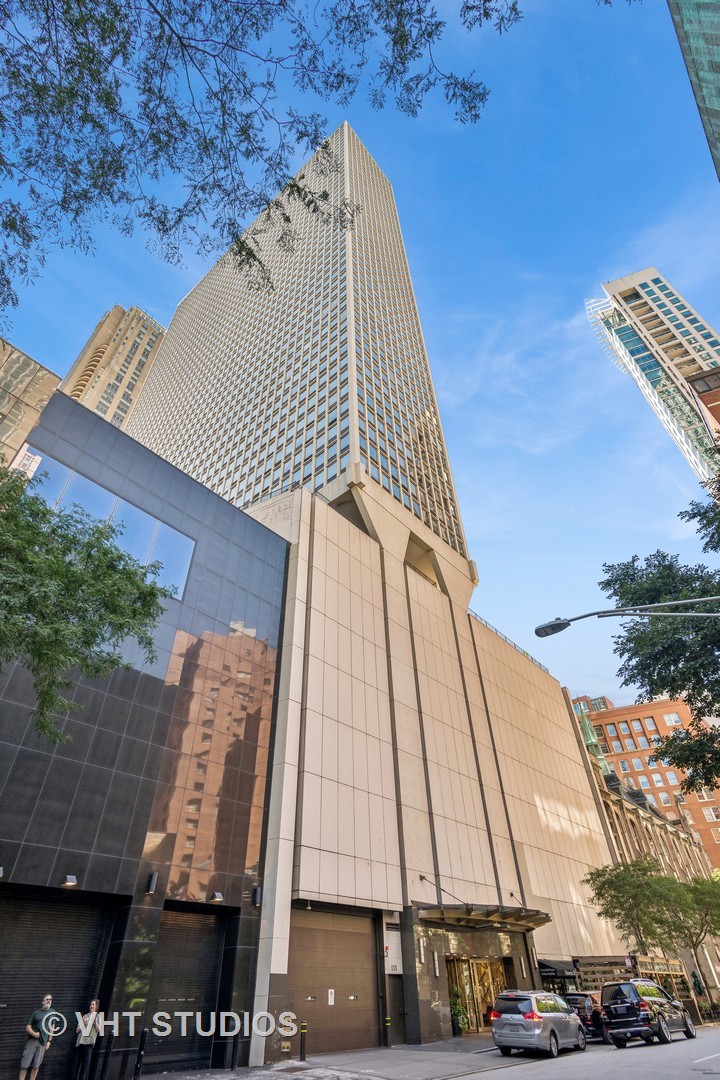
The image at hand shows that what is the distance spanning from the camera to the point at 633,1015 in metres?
20.0

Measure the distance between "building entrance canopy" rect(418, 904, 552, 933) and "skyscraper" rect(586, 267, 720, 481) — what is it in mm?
97038

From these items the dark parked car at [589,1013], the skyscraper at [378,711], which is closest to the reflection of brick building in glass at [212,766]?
the skyscraper at [378,711]

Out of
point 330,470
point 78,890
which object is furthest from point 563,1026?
point 330,470

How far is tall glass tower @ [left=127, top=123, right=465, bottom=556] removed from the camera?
3972 cm

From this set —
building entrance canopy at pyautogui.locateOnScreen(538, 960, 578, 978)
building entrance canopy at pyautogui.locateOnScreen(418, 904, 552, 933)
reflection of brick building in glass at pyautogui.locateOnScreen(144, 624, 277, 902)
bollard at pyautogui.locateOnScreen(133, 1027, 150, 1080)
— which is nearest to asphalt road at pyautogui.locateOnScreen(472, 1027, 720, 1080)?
building entrance canopy at pyautogui.locateOnScreen(418, 904, 552, 933)

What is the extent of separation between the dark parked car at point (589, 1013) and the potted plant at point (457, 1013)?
474 centimetres

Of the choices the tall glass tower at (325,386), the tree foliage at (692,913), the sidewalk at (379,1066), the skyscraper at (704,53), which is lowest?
the sidewalk at (379,1066)

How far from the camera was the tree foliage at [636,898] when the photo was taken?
3609 centimetres

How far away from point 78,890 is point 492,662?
32247mm

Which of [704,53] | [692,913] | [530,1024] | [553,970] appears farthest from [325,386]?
[692,913]

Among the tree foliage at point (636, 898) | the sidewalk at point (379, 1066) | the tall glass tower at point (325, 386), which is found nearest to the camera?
the sidewalk at point (379, 1066)

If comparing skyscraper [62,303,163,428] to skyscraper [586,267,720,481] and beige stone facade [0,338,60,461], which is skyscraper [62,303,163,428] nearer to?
beige stone facade [0,338,60,461]

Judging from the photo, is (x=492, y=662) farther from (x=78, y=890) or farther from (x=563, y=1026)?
(x=78, y=890)

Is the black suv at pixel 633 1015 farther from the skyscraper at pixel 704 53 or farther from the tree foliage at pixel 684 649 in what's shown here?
the skyscraper at pixel 704 53
